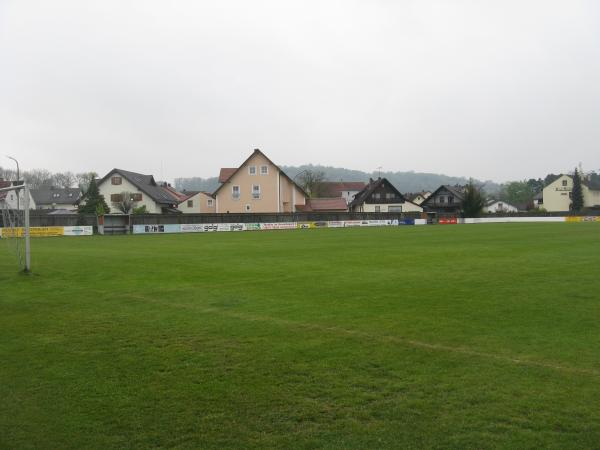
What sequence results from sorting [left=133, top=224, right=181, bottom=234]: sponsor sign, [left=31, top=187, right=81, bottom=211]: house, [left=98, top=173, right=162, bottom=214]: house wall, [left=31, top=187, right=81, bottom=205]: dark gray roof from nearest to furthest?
A: [left=133, top=224, right=181, bottom=234]: sponsor sign < [left=98, top=173, right=162, bottom=214]: house wall < [left=31, top=187, right=81, bottom=211]: house < [left=31, top=187, right=81, bottom=205]: dark gray roof

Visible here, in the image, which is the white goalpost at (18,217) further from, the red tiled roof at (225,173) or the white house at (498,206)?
the white house at (498,206)

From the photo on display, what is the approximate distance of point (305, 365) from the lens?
758 cm

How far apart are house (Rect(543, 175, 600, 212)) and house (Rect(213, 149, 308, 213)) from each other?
7369 cm

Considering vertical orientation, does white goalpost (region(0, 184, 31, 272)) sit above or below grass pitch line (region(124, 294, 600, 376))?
above

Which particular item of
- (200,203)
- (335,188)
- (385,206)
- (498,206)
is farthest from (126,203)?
(498,206)

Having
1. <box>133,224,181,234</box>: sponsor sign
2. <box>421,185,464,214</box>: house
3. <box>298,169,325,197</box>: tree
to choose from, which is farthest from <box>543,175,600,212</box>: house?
<box>133,224,181,234</box>: sponsor sign

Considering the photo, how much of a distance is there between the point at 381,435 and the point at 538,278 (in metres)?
13.0

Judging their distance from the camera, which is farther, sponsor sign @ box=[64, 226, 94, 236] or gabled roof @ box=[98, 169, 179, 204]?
gabled roof @ box=[98, 169, 179, 204]

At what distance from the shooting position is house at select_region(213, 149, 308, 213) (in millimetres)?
80438

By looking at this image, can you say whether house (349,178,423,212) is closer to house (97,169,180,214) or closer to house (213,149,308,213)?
house (213,149,308,213)

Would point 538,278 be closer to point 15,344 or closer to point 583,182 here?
point 15,344

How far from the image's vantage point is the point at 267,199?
8075 cm

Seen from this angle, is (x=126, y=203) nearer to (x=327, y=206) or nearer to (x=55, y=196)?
(x=55, y=196)

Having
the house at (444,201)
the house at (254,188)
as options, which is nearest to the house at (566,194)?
the house at (444,201)
